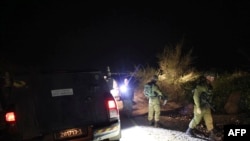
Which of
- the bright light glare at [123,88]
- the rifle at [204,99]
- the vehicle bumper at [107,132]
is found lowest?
the vehicle bumper at [107,132]

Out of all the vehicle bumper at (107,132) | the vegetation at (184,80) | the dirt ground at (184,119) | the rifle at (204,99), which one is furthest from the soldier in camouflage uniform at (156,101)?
the vehicle bumper at (107,132)

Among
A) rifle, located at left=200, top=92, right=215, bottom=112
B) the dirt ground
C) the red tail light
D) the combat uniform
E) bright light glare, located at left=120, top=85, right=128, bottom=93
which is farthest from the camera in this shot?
bright light glare, located at left=120, top=85, right=128, bottom=93

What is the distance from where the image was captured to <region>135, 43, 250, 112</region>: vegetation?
38.1 ft

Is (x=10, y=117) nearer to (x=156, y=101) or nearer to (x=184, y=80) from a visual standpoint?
(x=156, y=101)

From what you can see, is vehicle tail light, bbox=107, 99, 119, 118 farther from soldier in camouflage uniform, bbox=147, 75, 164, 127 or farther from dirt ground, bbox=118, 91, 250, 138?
soldier in camouflage uniform, bbox=147, 75, 164, 127

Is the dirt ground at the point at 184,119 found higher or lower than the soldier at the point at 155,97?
lower

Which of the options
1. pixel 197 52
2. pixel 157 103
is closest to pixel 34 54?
pixel 197 52

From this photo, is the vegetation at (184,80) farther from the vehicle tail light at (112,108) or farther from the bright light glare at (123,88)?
the vehicle tail light at (112,108)

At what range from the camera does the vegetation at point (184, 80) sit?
38.1 ft

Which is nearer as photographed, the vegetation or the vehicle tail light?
the vehicle tail light

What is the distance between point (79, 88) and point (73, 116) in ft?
1.87

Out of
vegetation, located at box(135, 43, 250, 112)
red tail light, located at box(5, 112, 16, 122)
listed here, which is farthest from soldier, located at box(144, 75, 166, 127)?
red tail light, located at box(5, 112, 16, 122)

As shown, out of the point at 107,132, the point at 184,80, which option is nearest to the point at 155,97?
the point at 107,132

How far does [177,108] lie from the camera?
1358cm
